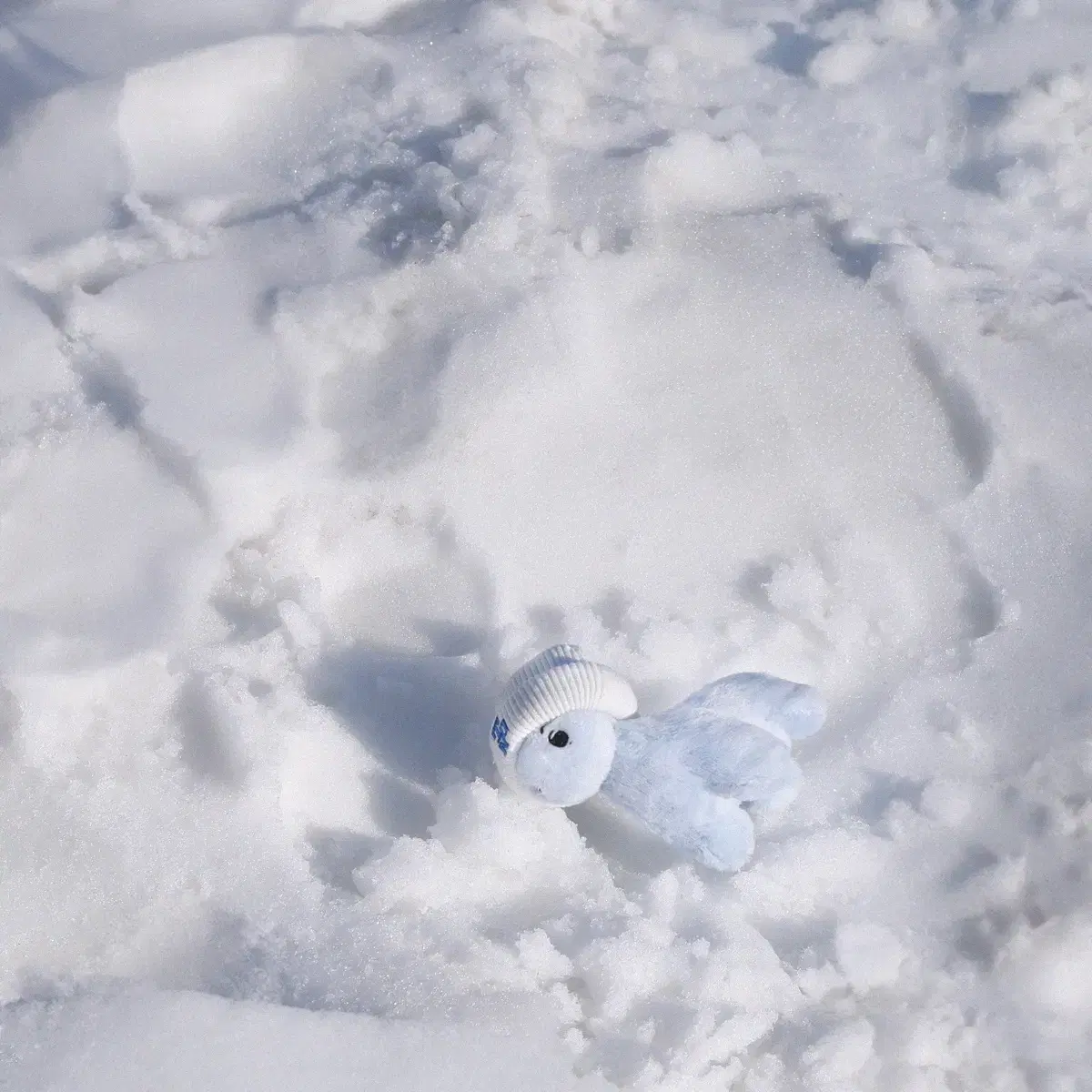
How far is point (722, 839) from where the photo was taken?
1.98m

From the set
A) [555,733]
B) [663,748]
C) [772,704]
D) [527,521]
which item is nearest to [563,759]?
[555,733]

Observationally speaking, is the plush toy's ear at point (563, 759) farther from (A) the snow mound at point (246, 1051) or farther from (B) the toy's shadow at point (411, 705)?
(A) the snow mound at point (246, 1051)

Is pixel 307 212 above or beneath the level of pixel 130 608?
above

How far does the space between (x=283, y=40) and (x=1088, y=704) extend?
232 cm

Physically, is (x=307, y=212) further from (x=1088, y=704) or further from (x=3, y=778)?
(x=1088, y=704)

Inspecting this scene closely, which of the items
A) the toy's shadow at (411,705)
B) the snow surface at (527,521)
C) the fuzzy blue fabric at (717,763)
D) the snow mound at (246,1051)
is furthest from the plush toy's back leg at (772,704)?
the snow mound at (246,1051)

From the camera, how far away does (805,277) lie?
8.89 feet

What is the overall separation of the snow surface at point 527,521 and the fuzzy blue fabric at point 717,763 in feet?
0.26

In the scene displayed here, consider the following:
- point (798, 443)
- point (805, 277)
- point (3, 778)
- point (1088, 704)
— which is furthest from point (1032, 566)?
point (3, 778)


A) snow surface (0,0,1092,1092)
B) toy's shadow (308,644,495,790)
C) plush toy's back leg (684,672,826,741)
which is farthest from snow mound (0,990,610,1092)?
plush toy's back leg (684,672,826,741)

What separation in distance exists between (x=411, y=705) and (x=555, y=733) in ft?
1.19

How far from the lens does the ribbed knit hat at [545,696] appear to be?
198 cm

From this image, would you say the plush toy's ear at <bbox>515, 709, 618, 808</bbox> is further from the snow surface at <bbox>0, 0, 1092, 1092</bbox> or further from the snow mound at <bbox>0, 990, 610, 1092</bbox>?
the snow mound at <bbox>0, 990, 610, 1092</bbox>

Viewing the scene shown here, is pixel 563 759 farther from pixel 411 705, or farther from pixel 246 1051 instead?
pixel 246 1051
